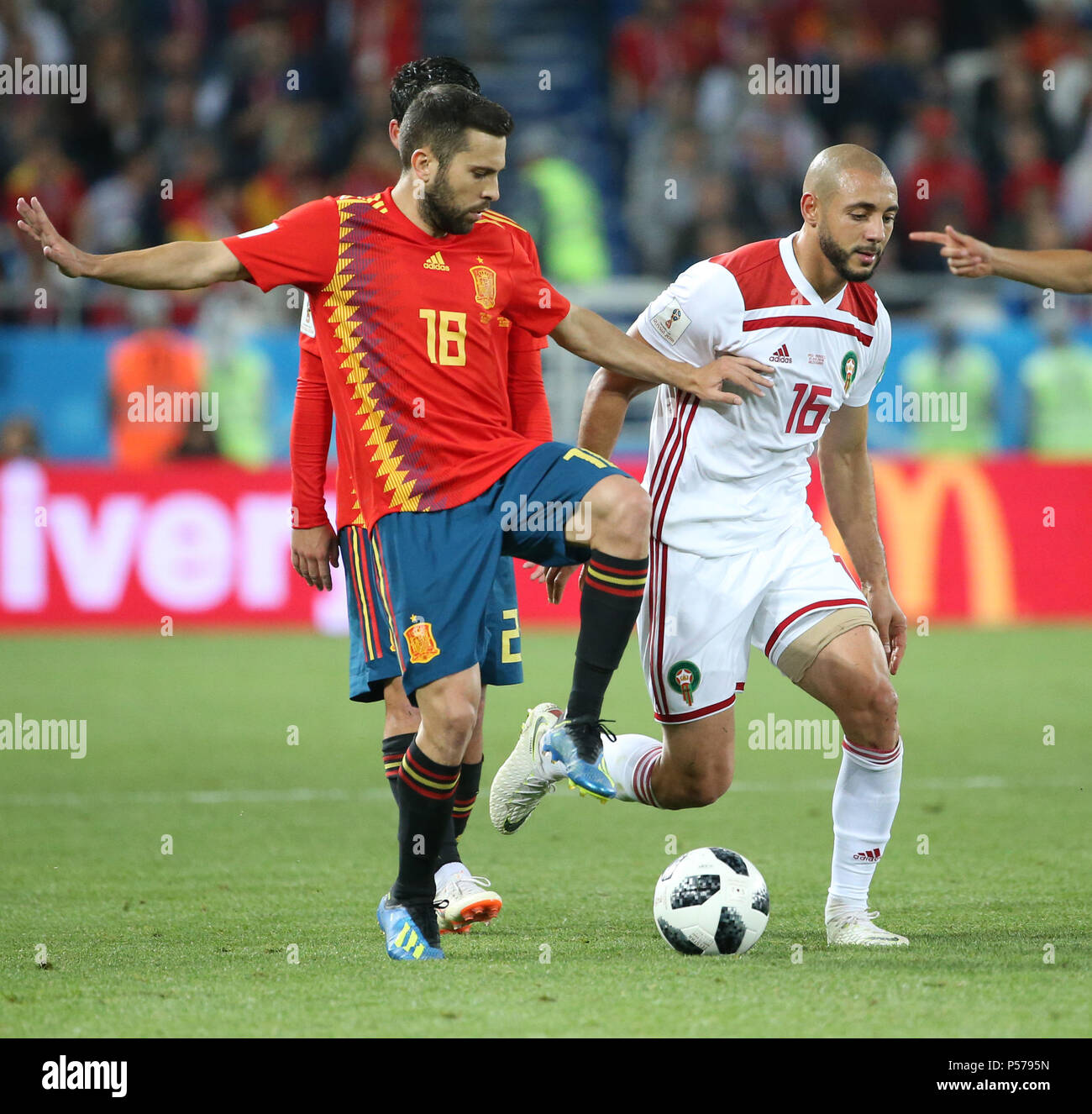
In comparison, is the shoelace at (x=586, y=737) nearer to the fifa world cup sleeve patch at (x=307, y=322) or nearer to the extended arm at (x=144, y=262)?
the fifa world cup sleeve patch at (x=307, y=322)

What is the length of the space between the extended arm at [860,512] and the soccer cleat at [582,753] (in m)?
1.13

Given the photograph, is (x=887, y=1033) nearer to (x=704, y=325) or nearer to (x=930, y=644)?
(x=704, y=325)

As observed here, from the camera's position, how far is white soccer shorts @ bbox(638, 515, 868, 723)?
531 cm

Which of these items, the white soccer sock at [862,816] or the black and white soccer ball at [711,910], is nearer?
the black and white soccer ball at [711,910]

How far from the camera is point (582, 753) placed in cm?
484

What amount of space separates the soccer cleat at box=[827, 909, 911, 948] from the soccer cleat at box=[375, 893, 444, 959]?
114 cm

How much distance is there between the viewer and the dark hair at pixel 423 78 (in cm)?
559

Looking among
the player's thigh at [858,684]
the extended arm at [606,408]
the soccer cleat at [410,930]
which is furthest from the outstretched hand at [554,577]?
the soccer cleat at [410,930]

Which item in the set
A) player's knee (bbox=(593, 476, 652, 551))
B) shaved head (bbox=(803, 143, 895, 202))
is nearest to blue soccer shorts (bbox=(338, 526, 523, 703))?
player's knee (bbox=(593, 476, 652, 551))

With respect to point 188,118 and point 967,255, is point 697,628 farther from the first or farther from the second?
point 188,118

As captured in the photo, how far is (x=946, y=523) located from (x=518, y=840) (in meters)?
6.67

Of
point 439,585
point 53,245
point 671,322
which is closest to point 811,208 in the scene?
point 671,322

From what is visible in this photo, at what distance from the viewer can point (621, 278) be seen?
17062 mm
